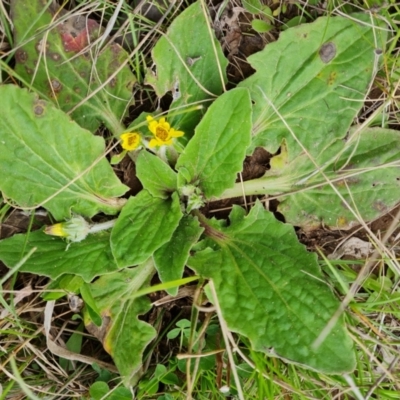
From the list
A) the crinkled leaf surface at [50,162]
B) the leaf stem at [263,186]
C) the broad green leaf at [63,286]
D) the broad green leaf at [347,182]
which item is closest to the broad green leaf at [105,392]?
the broad green leaf at [63,286]

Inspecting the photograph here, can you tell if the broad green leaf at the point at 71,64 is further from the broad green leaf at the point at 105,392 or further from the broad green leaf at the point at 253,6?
the broad green leaf at the point at 105,392

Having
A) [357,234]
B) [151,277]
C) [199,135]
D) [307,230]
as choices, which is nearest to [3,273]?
[151,277]

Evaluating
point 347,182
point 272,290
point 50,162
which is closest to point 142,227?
point 50,162

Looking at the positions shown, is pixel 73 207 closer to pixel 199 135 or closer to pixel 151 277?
pixel 151 277

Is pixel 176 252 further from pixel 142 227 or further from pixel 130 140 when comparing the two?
pixel 130 140

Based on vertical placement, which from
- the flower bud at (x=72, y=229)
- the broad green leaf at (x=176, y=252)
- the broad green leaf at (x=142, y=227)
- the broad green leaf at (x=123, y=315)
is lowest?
the broad green leaf at (x=123, y=315)

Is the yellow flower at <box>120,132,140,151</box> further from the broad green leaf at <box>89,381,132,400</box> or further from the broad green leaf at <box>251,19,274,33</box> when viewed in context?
the broad green leaf at <box>89,381,132,400</box>
